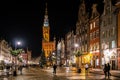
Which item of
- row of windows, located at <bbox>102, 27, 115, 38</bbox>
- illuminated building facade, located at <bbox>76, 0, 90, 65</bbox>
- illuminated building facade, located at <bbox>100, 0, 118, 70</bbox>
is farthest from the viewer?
illuminated building facade, located at <bbox>76, 0, 90, 65</bbox>

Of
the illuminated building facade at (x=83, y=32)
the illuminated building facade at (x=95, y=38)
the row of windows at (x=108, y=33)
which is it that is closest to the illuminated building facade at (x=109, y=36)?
the row of windows at (x=108, y=33)

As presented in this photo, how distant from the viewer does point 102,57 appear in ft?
294

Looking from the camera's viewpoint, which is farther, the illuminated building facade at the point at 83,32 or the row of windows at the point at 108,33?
the illuminated building facade at the point at 83,32

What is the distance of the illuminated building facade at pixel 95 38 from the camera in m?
94.5

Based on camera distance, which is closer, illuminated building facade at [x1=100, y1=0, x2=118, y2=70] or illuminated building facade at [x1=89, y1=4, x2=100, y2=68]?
illuminated building facade at [x1=100, y1=0, x2=118, y2=70]

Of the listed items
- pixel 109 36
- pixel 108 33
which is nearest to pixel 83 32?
pixel 108 33

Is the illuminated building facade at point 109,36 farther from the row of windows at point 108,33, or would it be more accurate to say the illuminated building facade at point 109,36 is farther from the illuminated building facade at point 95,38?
the illuminated building facade at point 95,38

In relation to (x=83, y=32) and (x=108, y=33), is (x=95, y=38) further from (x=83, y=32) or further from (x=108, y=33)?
(x=83, y=32)

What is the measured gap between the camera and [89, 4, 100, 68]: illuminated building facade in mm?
94500

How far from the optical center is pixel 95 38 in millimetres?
97312

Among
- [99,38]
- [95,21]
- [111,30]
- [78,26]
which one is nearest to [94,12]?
[95,21]

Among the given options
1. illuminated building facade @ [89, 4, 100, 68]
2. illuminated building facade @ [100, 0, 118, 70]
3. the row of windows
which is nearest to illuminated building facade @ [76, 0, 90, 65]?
illuminated building facade @ [89, 4, 100, 68]

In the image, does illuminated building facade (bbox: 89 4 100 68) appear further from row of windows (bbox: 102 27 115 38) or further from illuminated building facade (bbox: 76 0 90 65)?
illuminated building facade (bbox: 76 0 90 65)

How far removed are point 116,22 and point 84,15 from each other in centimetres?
3729
